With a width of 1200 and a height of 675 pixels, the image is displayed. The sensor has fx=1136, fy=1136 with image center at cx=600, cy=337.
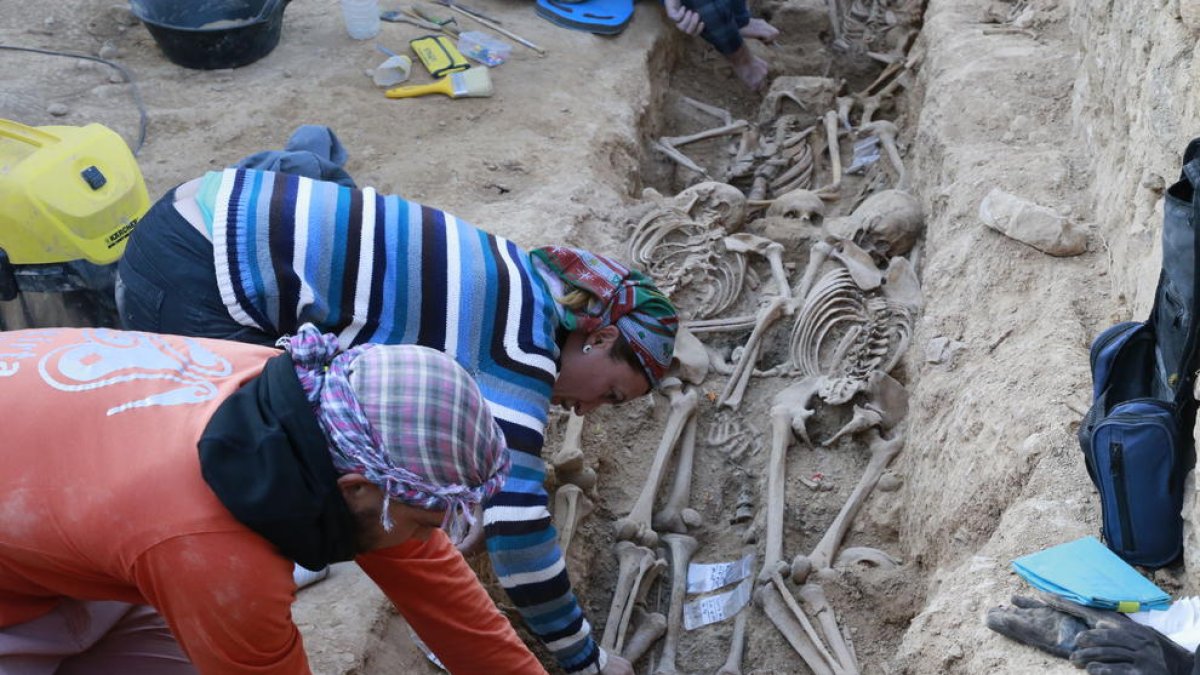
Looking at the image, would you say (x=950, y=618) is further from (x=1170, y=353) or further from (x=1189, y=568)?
(x=1170, y=353)

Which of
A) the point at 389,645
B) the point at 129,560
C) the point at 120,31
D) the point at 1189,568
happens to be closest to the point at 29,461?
the point at 129,560

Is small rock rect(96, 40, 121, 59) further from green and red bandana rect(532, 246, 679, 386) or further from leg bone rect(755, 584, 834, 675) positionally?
leg bone rect(755, 584, 834, 675)

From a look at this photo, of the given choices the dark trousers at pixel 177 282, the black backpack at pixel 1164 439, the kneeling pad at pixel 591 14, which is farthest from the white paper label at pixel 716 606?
the kneeling pad at pixel 591 14

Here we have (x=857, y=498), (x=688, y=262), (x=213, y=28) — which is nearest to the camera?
(x=857, y=498)

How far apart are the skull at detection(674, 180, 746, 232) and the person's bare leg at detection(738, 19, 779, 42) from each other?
8.34 ft

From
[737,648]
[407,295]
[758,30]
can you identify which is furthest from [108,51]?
[737,648]

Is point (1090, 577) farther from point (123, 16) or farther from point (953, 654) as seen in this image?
point (123, 16)

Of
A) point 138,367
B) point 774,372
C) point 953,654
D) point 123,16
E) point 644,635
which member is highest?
point 138,367

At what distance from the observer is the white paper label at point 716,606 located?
11.8ft

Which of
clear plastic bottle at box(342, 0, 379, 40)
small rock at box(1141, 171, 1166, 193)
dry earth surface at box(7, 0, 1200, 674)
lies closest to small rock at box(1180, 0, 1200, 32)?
dry earth surface at box(7, 0, 1200, 674)

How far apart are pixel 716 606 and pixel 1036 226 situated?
64.1 inches

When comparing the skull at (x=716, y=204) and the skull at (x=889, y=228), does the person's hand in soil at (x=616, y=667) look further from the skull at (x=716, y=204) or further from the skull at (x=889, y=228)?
the skull at (x=716, y=204)

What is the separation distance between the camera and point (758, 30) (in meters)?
7.62

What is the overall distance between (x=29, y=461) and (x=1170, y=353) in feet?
7.62
